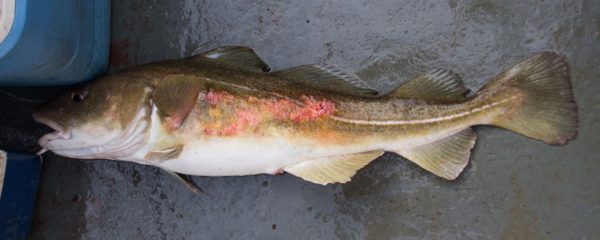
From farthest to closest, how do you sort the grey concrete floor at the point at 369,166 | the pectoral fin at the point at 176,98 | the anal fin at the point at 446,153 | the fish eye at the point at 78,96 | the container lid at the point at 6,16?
the grey concrete floor at the point at 369,166 → the anal fin at the point at 446,153 → the fish eye at the point at 78,96 → the pectoral fin at the point at 176,98 → the container lid at the point at 6,16

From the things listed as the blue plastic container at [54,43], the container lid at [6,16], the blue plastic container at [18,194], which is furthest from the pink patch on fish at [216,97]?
the blue plastic container at [18,194]

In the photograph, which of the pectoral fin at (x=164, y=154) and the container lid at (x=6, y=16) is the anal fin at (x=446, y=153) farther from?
the container lid at (x=6, y=16)

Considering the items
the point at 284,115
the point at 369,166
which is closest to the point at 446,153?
the point at 369,166

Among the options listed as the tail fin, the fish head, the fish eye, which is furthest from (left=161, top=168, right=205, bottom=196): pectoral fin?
the tail fin

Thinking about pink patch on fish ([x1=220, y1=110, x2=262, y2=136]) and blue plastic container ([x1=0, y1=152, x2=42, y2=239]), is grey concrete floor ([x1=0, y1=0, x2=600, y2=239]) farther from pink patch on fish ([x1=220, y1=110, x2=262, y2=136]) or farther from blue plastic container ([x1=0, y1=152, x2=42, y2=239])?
pink patch on fish ([x1=220, y1=110, x2=262, y2=136])

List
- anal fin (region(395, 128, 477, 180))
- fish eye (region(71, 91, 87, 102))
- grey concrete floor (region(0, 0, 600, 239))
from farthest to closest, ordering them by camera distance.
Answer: grey concrete floor (region(0, 0, 600, 239)) < anal fin (region(395, 128, 477, 180)) < fish eye (region(71, 91, 87, 102))

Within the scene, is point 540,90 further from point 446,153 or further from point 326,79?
point 326,79

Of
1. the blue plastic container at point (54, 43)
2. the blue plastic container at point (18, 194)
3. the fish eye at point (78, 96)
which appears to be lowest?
the blue plastic container at point (18, 194)
